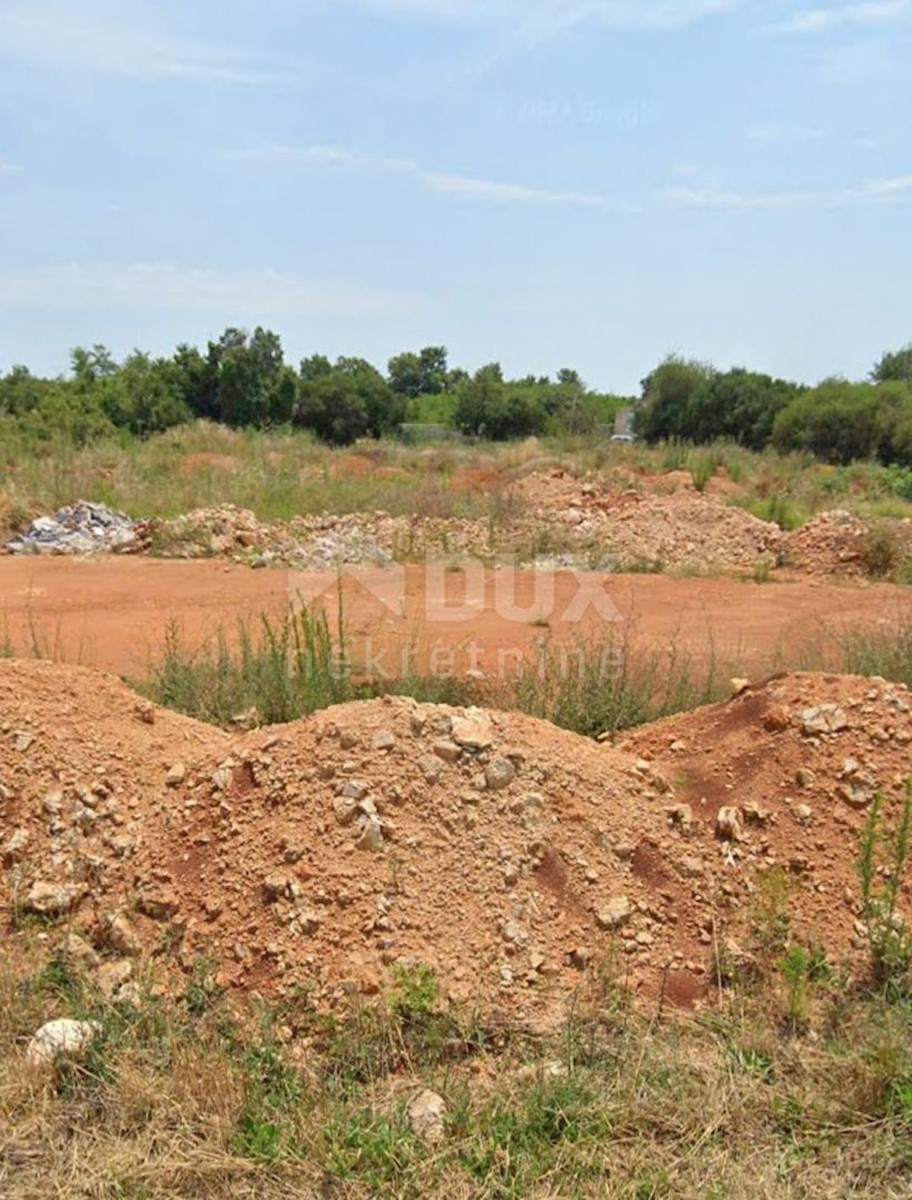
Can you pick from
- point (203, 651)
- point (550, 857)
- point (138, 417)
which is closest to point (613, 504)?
point (203, 651)

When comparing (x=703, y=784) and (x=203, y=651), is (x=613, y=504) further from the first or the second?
(x=703, y=784)

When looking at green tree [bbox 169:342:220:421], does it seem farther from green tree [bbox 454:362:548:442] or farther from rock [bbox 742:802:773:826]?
rock [bbox 742:802:773:826]

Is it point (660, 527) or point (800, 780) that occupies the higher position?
point (800, 780)

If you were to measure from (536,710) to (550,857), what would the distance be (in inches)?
69.1

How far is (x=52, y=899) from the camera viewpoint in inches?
126

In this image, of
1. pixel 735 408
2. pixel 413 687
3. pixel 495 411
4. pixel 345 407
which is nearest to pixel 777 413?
pixel 735 408

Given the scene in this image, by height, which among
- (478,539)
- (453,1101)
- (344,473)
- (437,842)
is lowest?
(453,1101)

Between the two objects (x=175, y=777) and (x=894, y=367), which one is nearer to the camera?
(x=175, y=777)

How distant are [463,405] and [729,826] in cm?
3034

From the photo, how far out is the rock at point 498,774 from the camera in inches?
136

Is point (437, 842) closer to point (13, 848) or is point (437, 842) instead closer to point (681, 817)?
point (681, 817)

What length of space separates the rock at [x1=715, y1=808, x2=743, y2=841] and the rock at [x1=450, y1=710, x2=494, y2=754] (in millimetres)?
822

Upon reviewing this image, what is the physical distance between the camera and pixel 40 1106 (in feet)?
8.09

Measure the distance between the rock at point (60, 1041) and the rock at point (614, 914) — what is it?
1452mm
